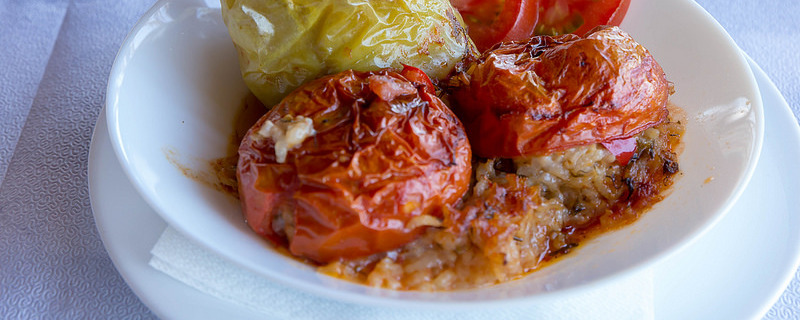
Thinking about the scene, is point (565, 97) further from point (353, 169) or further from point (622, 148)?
point (353, 169)

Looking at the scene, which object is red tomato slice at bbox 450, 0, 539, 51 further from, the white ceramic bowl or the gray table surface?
the gray table surface

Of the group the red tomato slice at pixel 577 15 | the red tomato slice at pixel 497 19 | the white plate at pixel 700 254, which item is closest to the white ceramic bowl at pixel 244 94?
the red tomato slice at pixel 577 15

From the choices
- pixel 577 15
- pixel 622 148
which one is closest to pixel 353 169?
pixel 622 148

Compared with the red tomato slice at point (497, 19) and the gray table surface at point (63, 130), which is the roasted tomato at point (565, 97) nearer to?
the red tomato slice at point (497, 19)

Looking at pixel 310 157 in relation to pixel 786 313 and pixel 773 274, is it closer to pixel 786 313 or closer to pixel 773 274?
pixel 773 274

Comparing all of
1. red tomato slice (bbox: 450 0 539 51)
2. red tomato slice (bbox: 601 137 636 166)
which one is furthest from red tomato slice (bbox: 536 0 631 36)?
red tomato slice (bbox: 601 137 636 166)
